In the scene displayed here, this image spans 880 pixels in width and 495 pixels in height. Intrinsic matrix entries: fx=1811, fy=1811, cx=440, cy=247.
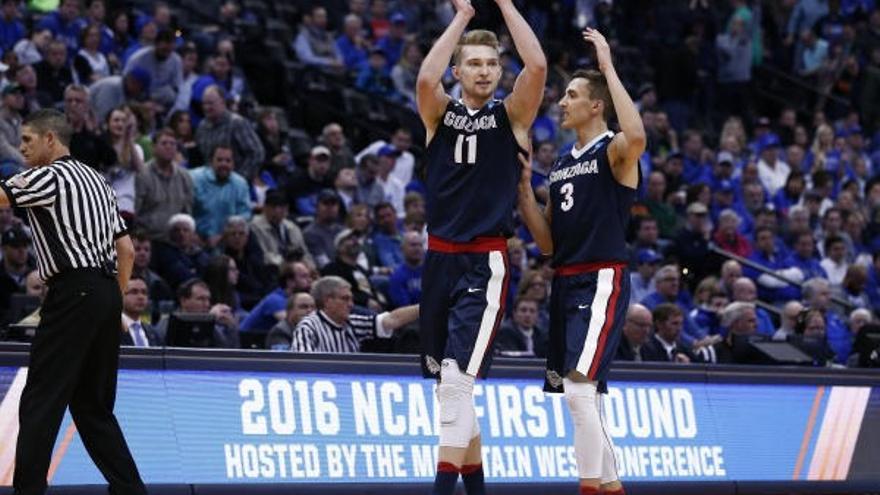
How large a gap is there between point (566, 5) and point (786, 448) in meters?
13.4

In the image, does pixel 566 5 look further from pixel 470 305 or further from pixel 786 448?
pixel 470 305

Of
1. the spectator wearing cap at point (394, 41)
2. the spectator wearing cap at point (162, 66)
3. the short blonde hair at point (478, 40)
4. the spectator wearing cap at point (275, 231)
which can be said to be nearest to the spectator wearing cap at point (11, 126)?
the spectator wearing cap at point (275, 231)

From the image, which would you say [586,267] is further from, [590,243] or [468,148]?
[468,148]

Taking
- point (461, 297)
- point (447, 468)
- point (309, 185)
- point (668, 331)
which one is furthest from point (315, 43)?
point (447, 468)

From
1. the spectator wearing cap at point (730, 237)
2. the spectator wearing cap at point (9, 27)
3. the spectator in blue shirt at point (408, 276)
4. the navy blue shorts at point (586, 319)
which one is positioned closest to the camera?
the navy blue shorts at point (586, 319)

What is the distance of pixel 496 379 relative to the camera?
12.6 metres

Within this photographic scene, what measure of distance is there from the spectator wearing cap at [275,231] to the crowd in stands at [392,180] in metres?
0.02

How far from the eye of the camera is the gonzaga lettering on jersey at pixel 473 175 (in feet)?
30.9

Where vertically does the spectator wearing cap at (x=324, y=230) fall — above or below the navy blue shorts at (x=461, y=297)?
below

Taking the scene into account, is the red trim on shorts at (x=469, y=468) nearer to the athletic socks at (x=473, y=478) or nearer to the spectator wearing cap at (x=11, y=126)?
the athletic socks at (x=473, y=478)

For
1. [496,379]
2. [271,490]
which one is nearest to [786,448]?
[496,379]

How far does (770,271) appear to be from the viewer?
20141mm

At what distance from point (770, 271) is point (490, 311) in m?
11.3

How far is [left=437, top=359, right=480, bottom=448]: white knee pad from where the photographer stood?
9.22 m
